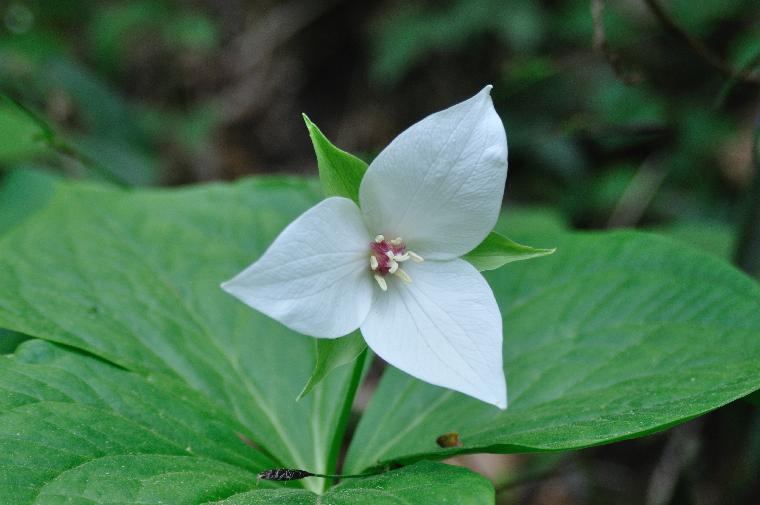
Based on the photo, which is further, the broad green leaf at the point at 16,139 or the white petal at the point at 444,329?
the broad green leaf at the point at 16,139

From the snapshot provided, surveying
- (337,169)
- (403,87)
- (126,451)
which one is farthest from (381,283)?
(403,87)

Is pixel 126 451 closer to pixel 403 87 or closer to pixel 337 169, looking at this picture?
pixel 337 169

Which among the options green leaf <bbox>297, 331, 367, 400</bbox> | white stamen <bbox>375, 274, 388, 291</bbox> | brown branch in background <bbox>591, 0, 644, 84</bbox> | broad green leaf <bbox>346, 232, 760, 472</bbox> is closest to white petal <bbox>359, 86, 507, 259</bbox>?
white stamen <bbox>375, 274, 388, 291</bbox>

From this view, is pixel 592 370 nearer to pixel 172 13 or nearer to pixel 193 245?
pixel 193 245

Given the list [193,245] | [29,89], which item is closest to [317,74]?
[29,89]

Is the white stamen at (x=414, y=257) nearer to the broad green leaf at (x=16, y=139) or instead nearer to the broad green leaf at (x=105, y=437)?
the broad green leaf at (x=105, y=437)

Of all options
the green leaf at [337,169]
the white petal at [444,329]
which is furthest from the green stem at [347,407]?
the green leaf at [337,169]

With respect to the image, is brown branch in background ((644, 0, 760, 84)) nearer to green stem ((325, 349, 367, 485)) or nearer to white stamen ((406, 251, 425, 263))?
white stamen ((406, 251, 425, 263))
